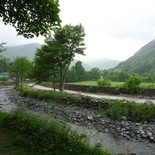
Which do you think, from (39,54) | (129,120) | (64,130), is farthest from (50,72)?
(64,130)

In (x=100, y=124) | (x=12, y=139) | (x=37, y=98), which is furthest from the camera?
(x=37, y=98)

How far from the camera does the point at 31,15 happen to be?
1244 centimetres

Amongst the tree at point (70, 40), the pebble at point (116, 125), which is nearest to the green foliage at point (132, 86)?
→ the tree at point (70, 40)

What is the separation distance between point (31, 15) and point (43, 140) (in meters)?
7.25

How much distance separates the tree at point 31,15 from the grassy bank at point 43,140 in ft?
18.6

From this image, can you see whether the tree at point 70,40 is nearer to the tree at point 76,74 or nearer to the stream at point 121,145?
the stream at point 121,145

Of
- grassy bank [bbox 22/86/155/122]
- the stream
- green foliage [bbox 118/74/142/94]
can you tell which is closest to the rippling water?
the stream

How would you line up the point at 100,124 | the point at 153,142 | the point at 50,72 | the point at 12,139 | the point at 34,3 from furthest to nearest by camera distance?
the point at 50,72 → the point at 100,124 → the point at 153,142 → the point at 34,3 → the point at 12,139

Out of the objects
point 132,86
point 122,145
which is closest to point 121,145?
point 122,145

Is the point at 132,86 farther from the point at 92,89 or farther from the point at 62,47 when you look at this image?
the point at 62,47

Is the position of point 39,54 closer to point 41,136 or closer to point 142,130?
point 142,130

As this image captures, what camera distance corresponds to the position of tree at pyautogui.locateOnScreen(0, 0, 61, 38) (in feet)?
37.1

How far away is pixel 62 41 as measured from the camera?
31.8m

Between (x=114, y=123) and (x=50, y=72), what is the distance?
20103mm
